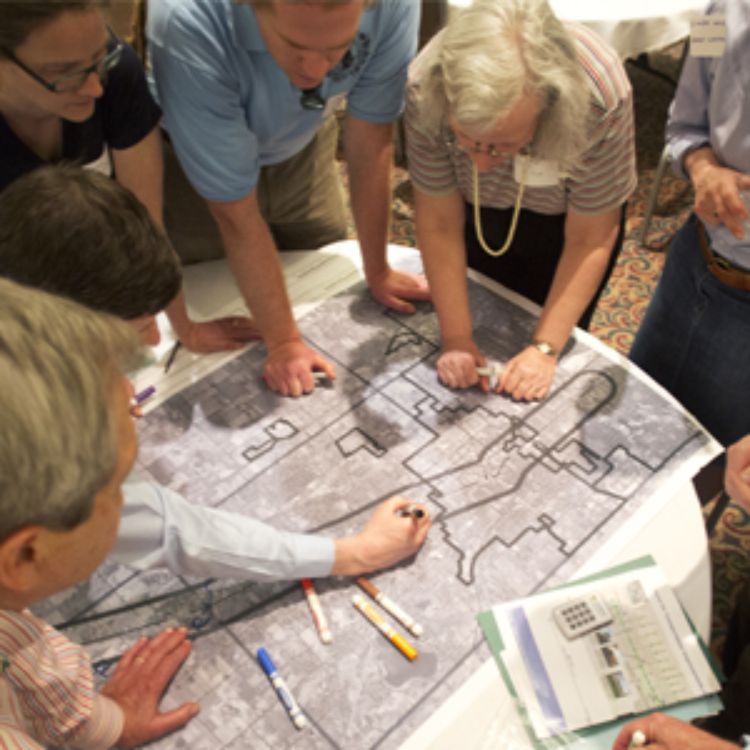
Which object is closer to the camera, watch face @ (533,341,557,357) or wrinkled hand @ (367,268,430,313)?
watch face @ (533,341,557,357)

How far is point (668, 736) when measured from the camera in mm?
902

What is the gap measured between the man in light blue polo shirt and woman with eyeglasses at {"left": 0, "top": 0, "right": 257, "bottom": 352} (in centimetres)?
6

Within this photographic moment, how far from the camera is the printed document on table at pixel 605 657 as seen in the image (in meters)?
0.96

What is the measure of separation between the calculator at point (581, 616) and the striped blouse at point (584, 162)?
69cm

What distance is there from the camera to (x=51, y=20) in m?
0.95

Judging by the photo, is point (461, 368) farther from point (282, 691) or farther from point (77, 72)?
point (77, 72)

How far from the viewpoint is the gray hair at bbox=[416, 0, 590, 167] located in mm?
1091

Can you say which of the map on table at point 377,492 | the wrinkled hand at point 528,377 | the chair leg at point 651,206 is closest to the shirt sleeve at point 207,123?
the map on table at point 377,492

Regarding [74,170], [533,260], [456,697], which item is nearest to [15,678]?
[456,697]

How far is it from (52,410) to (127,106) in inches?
31.7

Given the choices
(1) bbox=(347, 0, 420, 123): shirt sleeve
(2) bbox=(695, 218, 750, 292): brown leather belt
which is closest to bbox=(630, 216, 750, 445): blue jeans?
(2) bbox=(695, 218, 750, 292): brown leather belt

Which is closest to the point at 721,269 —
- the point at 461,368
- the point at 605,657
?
the point at 461,368

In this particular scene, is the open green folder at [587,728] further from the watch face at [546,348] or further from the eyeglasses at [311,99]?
the eyeglasses at [311,99]

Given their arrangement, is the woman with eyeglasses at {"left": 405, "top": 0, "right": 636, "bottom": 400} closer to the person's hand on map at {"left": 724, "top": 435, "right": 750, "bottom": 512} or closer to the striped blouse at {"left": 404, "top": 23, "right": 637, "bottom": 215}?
the striped blouse at {"left": 404, "top": 23, "right": 637, "bottom": 215}
